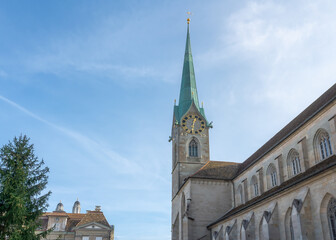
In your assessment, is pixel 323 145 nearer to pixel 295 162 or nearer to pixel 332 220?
pixel 295 162

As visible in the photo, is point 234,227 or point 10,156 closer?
point 10,156

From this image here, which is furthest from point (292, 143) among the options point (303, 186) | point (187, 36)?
point (187, 36)

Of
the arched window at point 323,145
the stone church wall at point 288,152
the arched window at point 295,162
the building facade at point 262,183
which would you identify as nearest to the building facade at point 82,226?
the building facade at point 262,183

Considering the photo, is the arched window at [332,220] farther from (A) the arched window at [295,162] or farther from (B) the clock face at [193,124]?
(B) the clock face at [193,124]

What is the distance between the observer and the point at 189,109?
44.1 metres

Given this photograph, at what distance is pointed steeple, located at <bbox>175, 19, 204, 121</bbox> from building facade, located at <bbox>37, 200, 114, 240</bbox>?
62.8 feet

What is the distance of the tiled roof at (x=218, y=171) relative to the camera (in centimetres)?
3478

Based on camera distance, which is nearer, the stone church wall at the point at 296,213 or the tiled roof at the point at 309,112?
the stone church wall at the point at 296,213

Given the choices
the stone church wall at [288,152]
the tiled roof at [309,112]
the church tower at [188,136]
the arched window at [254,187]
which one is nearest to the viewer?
the stone church wall at [288,152]

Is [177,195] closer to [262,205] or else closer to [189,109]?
[189,109]

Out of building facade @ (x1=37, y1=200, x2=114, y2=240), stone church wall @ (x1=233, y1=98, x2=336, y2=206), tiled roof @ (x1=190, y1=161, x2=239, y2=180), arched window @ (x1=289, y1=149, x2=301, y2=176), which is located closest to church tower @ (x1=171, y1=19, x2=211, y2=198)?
tiled roof @ (x1=190, y1=161, x2=239, y2=180)

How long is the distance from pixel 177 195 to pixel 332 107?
74.0ft

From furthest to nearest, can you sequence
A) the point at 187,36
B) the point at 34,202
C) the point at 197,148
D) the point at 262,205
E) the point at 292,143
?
1. the point at 187,36
2. the point at 197,148
3. the point at 292,143
4. the point at 262,205
5. the point at 34,202

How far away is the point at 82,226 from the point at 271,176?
30729mm
